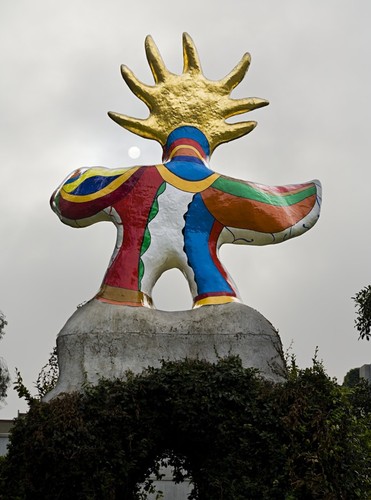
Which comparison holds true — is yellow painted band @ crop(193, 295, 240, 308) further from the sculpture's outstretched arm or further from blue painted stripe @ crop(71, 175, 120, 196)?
blue painted stripe @ crop(71, 175, 120, 196)

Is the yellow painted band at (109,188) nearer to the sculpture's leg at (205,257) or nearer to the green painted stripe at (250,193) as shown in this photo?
the sculpture's leg at (205,257)

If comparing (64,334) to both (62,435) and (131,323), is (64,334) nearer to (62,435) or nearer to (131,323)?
(131,323)

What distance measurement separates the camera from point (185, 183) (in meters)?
9.72

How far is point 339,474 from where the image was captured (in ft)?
23.1

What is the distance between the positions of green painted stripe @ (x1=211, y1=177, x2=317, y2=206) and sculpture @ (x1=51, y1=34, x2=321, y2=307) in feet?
0.05

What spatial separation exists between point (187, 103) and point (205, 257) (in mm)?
2457

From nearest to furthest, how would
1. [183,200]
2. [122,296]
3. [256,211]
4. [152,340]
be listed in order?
[152,340]
[122,296]
[183,200]
[256,211]

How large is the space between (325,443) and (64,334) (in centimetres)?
331

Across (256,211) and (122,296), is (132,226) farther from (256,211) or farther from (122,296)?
(256,211)

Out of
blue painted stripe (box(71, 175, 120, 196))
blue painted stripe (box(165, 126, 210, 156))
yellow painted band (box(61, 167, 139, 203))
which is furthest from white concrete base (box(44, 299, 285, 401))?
blue painted stripe (box(165, 126, 210, 156))

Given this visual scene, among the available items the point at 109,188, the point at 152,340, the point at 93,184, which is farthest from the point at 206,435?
the point at 93,184

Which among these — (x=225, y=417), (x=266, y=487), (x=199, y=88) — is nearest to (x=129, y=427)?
(x=225, y=417)

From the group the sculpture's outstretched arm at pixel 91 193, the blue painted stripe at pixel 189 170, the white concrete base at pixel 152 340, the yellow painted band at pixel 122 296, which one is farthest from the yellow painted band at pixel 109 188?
the white concrete base at pixel 152 340

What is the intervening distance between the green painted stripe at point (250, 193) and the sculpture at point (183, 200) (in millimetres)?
16
